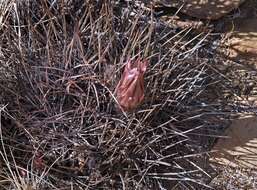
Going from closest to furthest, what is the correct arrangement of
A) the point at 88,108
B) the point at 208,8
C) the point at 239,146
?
the point at 88,108, the point at 239,146, the point at 208,8

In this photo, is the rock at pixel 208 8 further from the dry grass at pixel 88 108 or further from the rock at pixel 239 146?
the rock at pixel 239 146

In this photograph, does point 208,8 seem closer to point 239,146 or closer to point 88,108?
point 239,146

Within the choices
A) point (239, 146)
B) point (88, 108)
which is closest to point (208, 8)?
point (239, 146)

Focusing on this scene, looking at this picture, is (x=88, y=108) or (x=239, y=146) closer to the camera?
(x=88, y=108)

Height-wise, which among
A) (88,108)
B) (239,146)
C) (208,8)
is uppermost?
(208,8)

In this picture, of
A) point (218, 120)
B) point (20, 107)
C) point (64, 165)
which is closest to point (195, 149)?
point (218, 120)

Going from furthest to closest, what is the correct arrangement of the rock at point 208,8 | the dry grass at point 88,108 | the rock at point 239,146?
the rock at point 208,8
the rock at point 239,146
the dry grass at point 88,108

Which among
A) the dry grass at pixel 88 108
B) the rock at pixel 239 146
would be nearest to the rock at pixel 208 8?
the dry grass at pixel 88 108
